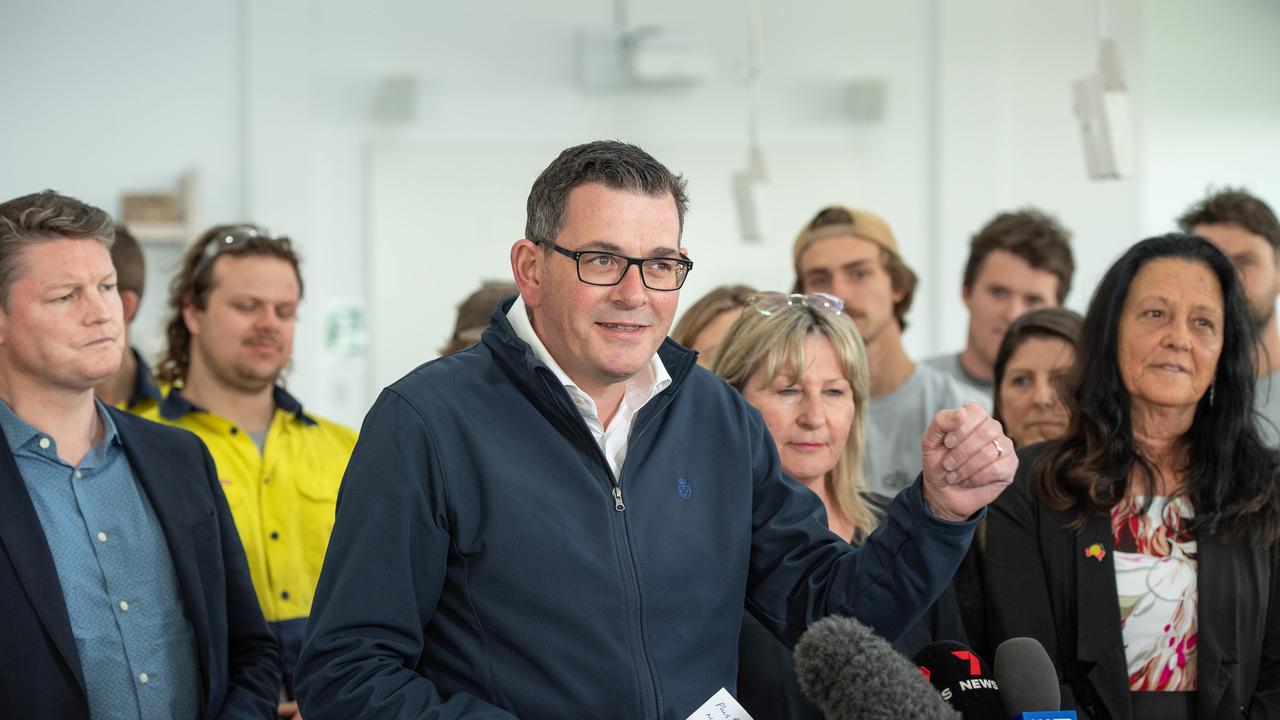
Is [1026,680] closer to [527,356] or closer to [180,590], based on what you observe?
[527,356]

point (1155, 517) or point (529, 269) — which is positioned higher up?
point (529, 269)

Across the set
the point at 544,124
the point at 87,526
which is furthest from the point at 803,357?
the point at 544,124

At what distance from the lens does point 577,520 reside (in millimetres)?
1692

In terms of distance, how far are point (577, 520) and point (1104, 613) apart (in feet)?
3.75

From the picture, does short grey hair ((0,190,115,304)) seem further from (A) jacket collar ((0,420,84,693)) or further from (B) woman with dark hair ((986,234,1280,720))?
(B) woman with dark hair ((986,234,1280,720))

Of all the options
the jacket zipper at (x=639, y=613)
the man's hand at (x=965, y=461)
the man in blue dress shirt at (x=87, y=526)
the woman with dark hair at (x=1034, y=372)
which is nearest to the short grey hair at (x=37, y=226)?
the man in blue dress shirt at (x=87, y=526)

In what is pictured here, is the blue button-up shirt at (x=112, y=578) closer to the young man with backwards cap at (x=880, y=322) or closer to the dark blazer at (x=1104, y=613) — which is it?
the dark blazer at (x=1104, y=613)

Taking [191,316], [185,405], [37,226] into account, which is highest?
[37,226]

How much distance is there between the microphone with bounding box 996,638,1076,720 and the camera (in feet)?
4.89

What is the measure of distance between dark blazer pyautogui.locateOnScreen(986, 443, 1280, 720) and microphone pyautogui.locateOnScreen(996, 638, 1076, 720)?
0.82 m

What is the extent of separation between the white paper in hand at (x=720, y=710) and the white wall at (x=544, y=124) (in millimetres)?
4540

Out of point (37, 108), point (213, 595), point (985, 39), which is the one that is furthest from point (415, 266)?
point (213, 595)

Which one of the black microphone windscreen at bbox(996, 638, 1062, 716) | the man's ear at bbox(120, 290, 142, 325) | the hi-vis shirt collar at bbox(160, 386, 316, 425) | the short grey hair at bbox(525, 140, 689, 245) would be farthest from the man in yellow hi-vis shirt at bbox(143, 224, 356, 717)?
the black microphone windscreen at bbox(996, 638, 1062, 716)

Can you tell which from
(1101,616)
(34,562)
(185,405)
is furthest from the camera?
(185,405)
